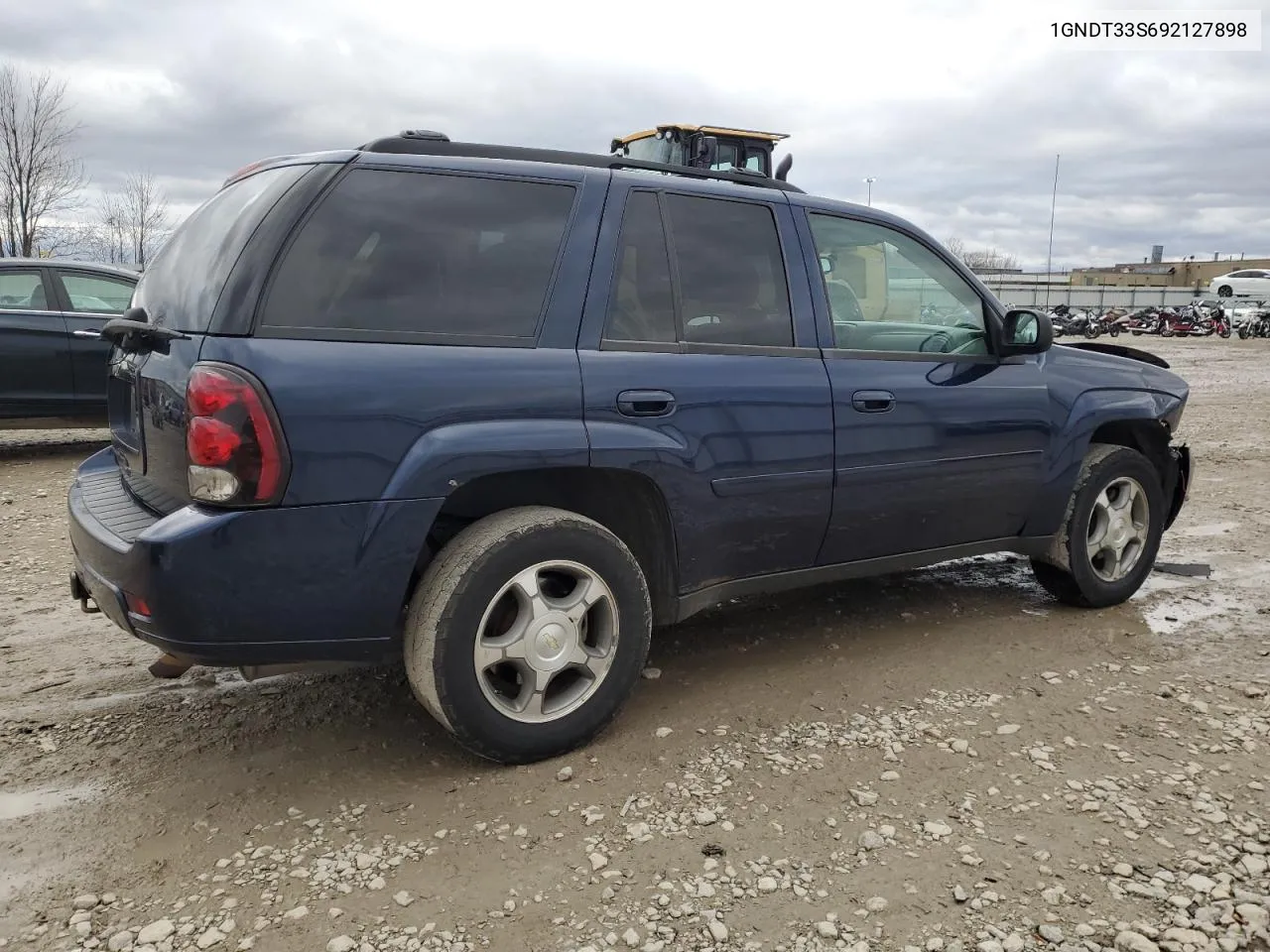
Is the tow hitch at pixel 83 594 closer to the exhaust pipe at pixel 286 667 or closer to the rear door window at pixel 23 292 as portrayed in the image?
the exhaust pipe at pixel 286 667

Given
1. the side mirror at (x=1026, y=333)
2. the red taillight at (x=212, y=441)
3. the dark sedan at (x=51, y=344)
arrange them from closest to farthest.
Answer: the red taillight at (x=212, y=441), the side mirror at (x=1026, y=333), the dark sedan at (x=51, y=344)

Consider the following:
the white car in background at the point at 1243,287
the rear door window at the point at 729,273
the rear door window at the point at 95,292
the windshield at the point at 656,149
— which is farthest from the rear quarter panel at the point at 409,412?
the white car in background at the point at 1243,287

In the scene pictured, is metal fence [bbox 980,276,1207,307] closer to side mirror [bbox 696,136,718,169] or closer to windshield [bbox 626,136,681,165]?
windshield [bbox 626,136,681,165]

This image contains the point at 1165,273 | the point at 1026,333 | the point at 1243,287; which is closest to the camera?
the point at 1026,333

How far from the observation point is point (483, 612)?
285 cm

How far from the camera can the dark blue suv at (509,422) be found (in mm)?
2605

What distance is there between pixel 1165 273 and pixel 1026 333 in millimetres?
107207

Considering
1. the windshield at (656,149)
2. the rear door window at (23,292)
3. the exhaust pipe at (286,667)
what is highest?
the windshield at (656,149)

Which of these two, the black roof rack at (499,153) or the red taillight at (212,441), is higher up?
the black roof rack at (499,153)

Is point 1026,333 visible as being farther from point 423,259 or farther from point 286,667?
point 286,667

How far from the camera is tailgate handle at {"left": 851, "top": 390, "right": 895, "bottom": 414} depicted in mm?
3609

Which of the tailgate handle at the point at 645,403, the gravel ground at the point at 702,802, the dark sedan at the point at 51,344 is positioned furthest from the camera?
the dark sedan at the point at 51,344

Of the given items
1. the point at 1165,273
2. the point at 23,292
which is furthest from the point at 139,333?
the point at 1165,273

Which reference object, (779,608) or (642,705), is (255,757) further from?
(779,608)
